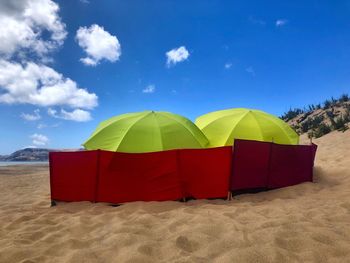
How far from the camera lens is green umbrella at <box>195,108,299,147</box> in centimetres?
838

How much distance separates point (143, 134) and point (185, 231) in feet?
10.7

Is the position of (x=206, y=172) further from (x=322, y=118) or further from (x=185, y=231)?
(x=322, y=118)

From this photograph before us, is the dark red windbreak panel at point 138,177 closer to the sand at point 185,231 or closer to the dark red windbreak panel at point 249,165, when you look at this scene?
the sand at point 185,231

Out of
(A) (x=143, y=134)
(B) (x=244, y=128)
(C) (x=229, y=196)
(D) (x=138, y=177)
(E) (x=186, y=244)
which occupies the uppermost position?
(B) (x=244, y=128)

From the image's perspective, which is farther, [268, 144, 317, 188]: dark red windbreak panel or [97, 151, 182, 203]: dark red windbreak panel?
[268, 144, 317, 188]: dark red windbreak panel

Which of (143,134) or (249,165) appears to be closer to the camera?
(249,165)

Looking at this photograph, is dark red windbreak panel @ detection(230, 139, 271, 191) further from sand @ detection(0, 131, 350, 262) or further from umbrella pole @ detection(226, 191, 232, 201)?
sand @ detection(0, 131, 350, 262)

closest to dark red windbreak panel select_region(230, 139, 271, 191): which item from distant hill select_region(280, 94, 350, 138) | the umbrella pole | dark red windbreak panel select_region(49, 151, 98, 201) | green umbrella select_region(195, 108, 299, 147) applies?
the umbrella pole

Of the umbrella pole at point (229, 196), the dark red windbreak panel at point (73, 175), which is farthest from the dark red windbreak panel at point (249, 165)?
the dark red windbreak panel at point (73, 175)

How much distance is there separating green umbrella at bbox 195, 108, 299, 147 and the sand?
74.7 inches

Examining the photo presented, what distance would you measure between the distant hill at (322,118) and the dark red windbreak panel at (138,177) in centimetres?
1081

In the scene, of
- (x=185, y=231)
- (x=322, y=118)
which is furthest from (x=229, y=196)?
(x=322, y=118)

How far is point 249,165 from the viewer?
23.1ft

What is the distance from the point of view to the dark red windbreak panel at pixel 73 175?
659 centimetres
